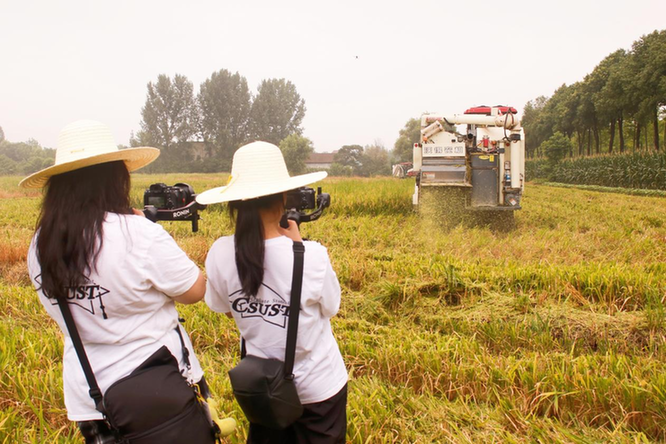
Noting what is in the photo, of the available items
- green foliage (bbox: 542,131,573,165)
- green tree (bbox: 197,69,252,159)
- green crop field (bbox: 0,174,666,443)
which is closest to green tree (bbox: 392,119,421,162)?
green tree (bbox: 197,69,252,159)

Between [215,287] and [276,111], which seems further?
[276,111]

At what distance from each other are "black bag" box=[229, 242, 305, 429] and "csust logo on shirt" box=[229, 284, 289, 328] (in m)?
0.09

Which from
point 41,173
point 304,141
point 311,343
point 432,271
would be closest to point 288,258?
point 311,343

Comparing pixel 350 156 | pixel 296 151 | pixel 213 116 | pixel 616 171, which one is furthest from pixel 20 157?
pixel 616 171

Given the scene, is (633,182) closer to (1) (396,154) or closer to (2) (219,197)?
(2) (219,197)

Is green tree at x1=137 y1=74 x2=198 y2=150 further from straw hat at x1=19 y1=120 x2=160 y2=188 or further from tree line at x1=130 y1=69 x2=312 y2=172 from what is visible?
straw hat at x1=19 y1=120 x2=160 y2=188

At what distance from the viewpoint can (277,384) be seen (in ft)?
5.13

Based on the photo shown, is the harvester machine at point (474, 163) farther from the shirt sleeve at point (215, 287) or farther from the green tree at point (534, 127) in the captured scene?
the green tree at point (534, 127)

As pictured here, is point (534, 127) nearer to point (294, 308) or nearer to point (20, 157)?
point (294, 308)

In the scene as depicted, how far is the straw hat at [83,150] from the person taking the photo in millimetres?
1630

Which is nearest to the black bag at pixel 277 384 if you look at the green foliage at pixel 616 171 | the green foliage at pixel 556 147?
the green foliage at pixel 616 171

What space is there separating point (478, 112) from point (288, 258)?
962 cm

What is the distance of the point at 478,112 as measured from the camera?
1016 cm

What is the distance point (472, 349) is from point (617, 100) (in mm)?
34725
